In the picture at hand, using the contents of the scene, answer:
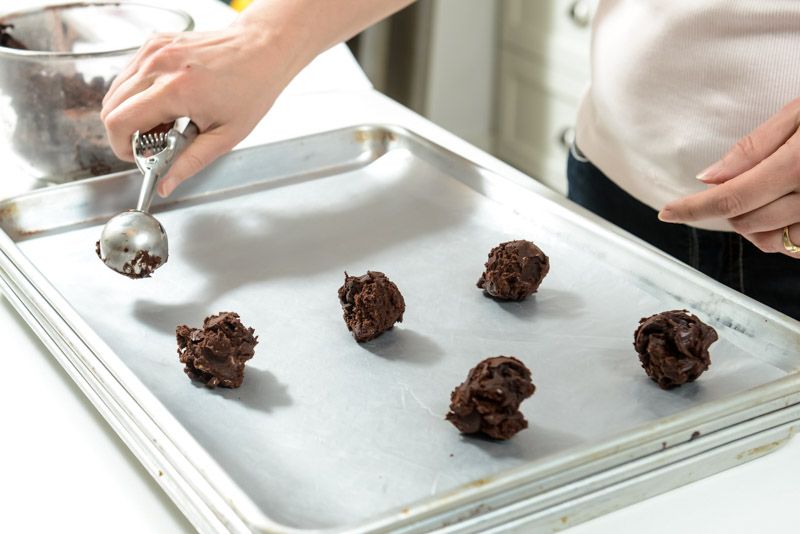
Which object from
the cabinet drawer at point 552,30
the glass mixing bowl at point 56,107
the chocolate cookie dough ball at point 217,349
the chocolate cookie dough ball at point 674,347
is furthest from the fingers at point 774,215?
the cabinet drawer at point 552,30

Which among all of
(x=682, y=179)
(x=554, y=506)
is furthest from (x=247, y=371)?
(x=682, y=179)

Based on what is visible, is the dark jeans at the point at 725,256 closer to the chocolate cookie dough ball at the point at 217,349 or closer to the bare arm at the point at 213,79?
the bare arm at the point at 213,79

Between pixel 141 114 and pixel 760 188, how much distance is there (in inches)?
23.6

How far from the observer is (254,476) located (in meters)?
0.74

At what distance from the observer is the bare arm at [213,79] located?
107 cm

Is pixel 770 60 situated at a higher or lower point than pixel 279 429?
higher

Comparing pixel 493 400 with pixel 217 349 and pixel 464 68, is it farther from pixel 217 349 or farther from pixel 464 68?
pixel 464 68

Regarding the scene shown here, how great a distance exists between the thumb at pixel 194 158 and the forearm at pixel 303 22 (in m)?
0.12

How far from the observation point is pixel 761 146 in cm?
91

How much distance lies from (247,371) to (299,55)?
0.45m

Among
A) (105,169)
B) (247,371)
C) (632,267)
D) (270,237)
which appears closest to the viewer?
(247,371)

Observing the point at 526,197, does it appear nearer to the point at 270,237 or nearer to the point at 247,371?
the point at 270,237

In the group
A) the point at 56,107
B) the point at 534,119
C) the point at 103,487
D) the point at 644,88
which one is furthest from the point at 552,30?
the point at 103,487

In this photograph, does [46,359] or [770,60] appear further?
[770,60]
